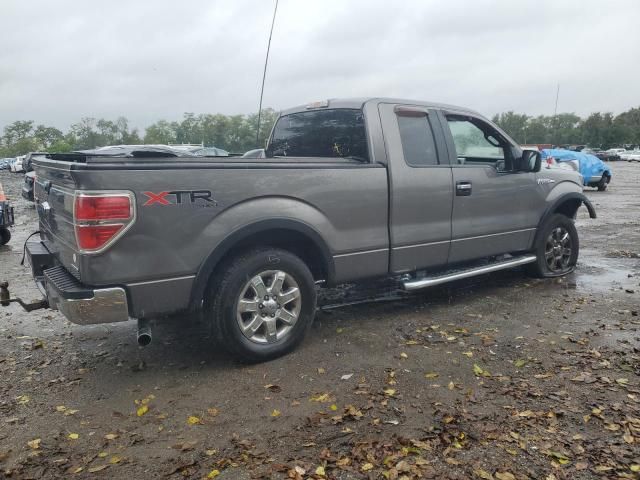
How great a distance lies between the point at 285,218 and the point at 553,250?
396cm

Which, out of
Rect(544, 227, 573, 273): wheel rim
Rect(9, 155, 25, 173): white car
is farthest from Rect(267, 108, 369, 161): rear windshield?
Rect(9, 155, 25, 173): white car

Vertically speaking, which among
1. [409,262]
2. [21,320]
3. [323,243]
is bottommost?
[21,320]

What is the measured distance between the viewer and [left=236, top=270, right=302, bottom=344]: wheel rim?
154 inches

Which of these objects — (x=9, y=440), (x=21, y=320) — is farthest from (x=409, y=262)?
(x=21, y=320)

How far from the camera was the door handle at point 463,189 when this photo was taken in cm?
510

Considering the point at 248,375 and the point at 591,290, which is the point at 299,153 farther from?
the point at 591,290

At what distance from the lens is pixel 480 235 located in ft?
17.8

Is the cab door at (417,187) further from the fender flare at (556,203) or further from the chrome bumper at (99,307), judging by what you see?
the chrome bumper at (99,307)

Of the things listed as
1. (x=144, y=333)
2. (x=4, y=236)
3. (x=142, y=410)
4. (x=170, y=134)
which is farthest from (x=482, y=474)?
(x=170, y=134)

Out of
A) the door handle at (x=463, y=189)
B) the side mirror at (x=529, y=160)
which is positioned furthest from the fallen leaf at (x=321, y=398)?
the side mirror at (x=529, y=160)

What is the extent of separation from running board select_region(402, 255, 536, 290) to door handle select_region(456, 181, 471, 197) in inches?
30.2

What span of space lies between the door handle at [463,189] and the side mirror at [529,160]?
0.91 meters

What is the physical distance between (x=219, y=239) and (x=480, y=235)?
2904mm

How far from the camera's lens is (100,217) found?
10.7 ft
